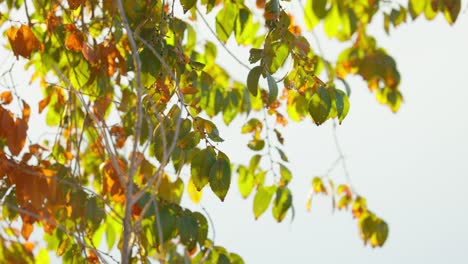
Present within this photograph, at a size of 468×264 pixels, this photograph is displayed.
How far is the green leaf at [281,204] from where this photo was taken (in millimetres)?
1865

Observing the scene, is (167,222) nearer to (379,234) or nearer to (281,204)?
(281,204)

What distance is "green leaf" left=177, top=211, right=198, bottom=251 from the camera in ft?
5.04

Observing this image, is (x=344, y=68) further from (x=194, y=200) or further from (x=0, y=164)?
(x=0, y=164)

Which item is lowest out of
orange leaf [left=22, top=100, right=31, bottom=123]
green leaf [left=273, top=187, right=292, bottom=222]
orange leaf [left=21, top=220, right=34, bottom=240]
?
orange leaf [left=21, top=220, right=34, bottom=240]

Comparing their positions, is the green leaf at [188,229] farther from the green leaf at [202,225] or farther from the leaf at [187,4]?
the leaf at [187,4]

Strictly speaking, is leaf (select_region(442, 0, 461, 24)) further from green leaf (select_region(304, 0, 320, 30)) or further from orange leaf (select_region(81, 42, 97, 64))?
orange leaf (select_region(81, 42, 97, 64))

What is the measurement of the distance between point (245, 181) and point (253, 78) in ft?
2.51

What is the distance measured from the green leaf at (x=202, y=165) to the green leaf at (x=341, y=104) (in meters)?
0.21

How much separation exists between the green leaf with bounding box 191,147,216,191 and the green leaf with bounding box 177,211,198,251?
0.17 metres

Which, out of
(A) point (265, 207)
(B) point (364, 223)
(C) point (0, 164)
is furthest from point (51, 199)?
(B) point (364, 223)

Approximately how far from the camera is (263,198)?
6.16 feet

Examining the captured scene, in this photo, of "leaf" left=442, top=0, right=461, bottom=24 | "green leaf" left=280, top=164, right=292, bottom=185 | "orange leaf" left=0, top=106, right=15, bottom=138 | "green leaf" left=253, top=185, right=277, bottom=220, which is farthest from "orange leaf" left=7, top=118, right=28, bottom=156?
"leaf" left=442, top=0, right=461, bottom=24

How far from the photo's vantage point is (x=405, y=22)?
2.44 meters

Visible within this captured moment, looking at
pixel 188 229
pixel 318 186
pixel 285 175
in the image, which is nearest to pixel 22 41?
pixel 188 229
